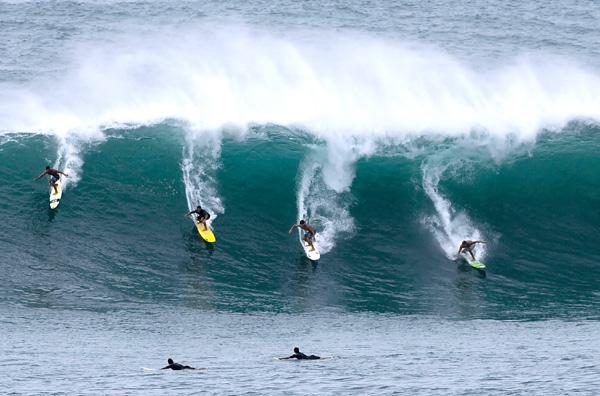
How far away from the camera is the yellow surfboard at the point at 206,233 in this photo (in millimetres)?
42688

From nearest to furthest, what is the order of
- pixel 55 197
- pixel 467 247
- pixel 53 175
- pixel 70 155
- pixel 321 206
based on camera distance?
pixel 467 247, pixel 55 197, pixel 53 175, pixel 321 206, pixel 70 155

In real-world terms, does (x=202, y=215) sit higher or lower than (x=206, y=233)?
higher

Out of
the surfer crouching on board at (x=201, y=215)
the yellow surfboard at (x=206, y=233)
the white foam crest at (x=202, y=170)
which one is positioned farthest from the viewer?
the white foam crest at (x=202, y=170)

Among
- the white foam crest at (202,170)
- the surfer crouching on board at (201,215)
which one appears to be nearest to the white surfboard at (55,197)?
the white foam crest at (202,170)

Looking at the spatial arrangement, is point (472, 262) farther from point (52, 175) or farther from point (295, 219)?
point (52, 175)

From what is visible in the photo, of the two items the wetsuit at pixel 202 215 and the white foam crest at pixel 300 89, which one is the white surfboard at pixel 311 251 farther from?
the white foam crest at pixel 300 89

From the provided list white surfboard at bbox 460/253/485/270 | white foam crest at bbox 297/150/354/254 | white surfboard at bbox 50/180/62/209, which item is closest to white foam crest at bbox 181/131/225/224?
white foam crest at bbox 297/150/354/254

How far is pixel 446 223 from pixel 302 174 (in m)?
6.79

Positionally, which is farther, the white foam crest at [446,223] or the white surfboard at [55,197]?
the white surfboard at [55,197]

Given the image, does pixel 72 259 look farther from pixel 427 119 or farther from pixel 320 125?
pixel 427 119

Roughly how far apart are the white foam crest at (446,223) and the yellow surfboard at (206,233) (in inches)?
346

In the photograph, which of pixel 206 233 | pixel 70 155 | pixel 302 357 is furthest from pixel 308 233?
pixel 70 155

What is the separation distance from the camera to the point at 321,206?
45031mm

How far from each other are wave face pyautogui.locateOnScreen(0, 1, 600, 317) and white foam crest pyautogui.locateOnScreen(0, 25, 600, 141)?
17cm
